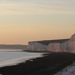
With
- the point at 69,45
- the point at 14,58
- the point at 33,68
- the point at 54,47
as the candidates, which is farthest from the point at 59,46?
the point at 33,68

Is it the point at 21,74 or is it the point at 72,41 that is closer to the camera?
the point at 21,74

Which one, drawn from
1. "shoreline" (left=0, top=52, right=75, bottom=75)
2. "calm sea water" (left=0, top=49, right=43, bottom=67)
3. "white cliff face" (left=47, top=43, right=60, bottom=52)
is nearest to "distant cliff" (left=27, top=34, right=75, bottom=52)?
"white cliff face" (left=47, top=43, right=60, bottom=52)

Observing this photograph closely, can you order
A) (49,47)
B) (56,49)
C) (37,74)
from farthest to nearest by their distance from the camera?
(49,47), (56,49), (37,74)

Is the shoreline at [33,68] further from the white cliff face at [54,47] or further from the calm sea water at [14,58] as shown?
the white cliff face at [54,47]

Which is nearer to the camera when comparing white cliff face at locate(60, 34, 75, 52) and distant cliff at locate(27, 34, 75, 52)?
white cliff face at locate(60, 34, 75, 52)

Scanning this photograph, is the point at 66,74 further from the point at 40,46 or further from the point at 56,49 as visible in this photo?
the point at 40,46

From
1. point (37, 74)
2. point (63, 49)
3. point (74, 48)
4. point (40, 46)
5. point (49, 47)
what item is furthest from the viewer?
point (40, 46)

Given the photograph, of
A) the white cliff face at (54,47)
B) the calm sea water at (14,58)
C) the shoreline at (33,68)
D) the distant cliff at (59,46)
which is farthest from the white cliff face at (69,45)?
the shoreline at (33,68)

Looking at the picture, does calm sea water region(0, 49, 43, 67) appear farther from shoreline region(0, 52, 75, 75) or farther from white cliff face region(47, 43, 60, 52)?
white cliff face region(47, 43, 60, 52)

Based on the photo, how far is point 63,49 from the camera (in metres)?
79.5

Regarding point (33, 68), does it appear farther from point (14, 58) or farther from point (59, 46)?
point (59, 46)

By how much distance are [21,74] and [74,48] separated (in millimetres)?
54724

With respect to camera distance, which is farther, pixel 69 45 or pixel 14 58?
pixel 69 45

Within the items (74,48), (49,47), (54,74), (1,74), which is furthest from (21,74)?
(49,47)
